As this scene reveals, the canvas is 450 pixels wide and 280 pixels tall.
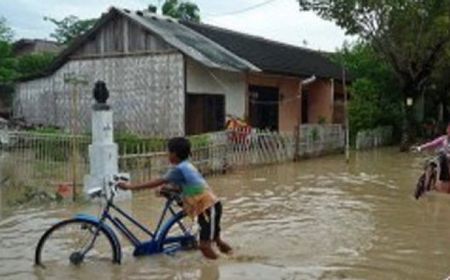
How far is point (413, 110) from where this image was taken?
2961 cm

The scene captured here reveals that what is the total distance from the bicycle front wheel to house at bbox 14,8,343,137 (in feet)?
45.3

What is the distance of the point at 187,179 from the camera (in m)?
7.75

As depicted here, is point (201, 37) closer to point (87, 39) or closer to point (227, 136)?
point (87, 39)

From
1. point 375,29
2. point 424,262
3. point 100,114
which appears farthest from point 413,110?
point 424,262

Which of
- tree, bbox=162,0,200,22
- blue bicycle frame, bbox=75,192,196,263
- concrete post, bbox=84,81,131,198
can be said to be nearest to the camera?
blue bicycle frame, bbox=75,192,196,263

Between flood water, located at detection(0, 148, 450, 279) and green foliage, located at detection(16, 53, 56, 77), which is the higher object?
green foliage, located at detection(16, 53, 56, 77)

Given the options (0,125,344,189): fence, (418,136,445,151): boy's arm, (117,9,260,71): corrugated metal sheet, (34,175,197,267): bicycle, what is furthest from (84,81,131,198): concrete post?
(117,9,260,71): corrugated metal sheet

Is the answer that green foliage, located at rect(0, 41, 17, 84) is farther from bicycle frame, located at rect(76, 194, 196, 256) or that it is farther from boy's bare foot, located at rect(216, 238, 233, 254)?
boy's bare foot, located at rect(216, 238, 233, 254)

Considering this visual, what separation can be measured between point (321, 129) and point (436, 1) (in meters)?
6.02

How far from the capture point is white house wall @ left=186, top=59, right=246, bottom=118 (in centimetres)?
2392

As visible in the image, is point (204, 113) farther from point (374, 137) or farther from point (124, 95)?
point (374, 137)

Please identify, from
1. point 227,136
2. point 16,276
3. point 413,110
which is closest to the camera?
point 16,276

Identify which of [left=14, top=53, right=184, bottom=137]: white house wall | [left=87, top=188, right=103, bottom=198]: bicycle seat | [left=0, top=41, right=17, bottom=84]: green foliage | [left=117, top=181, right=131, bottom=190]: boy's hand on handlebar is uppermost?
[left=0, top=41, right=17, bottom=84]: green foliage

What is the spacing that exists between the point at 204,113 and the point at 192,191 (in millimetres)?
17382
